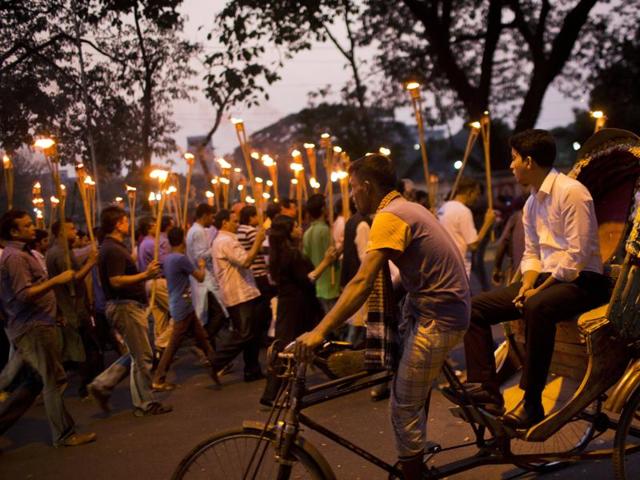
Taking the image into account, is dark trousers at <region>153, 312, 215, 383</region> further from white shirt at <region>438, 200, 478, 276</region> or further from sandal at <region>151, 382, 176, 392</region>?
white shirt at <region>438, 200, 478, 276</region>

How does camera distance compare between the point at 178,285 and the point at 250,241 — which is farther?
the point at 250,241

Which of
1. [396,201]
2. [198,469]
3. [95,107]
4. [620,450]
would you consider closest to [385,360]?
[396,201]

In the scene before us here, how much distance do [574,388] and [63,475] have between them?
12.4 feet

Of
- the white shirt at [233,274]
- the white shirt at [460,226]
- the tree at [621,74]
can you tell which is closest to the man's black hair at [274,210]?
the white shirt at [233,274]

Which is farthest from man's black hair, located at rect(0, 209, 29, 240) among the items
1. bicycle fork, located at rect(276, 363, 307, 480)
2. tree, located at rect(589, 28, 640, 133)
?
tree, located at rect(589, 28, 640, 133)

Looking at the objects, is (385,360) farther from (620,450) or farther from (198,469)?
(620,450)

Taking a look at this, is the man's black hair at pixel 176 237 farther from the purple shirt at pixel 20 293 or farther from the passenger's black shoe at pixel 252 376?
the purple shirt at pixel 20 293

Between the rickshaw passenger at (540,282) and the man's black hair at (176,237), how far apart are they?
4.76m

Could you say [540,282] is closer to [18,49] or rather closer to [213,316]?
[213,316]

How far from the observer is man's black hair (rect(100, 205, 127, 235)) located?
7254mm

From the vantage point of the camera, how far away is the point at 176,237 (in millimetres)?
8531

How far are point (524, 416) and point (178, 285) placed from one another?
518 centimetres

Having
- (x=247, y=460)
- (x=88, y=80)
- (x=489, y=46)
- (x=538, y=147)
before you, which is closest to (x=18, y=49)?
(x=88, y=80)

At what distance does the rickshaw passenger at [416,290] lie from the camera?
360cm
